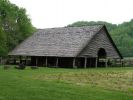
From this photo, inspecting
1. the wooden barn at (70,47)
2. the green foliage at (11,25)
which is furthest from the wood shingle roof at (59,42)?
the green foliage at (11,25)

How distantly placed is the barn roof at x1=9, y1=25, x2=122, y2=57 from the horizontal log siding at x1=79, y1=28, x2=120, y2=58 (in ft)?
3.38

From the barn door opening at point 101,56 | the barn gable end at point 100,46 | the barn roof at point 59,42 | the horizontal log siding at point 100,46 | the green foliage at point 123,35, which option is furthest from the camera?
the green foliage at point 123,35

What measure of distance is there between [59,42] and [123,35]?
317ft

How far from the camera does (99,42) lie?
50.5 m

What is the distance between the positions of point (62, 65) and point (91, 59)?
5174mm

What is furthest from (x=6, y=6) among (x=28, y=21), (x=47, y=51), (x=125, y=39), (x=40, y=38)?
(x=125, y=39)

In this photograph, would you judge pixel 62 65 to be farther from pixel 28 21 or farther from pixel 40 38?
pixel 28 21

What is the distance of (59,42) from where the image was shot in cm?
5050

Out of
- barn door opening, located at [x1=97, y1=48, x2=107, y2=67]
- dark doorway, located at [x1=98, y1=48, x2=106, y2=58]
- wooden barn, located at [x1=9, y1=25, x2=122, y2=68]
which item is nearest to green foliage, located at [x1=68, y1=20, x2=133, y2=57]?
barn door opening, located at [x1=97, y1=48, x2=107, y2=67]

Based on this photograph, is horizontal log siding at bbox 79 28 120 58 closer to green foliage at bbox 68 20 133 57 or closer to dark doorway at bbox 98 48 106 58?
dark doorway at bbox 98 48 106 58

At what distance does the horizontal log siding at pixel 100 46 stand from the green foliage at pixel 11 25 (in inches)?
810

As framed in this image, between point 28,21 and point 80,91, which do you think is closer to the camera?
point 80,91

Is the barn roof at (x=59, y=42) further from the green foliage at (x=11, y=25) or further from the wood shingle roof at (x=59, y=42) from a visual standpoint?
the green foliage at (x=11, y=25)

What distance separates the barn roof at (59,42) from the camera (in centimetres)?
4738
